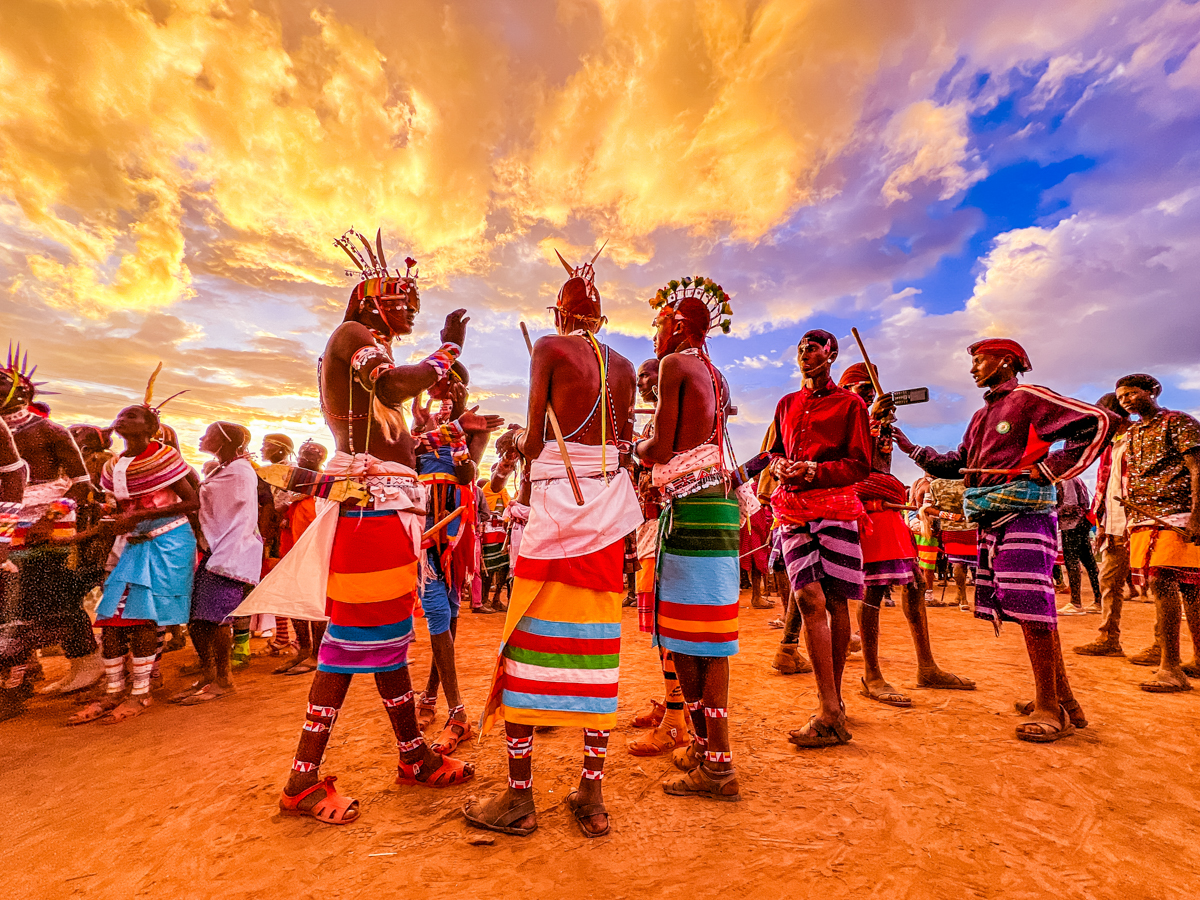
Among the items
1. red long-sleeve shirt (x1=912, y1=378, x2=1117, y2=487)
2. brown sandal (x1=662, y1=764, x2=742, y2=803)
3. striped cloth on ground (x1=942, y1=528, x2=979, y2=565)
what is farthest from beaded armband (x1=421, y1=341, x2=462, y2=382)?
striped cloth on ground (x1=942, y1=528, x2=979, y2=565)

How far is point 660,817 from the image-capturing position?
2.72m

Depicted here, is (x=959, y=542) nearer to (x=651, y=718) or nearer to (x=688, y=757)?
(x=651, y=718)

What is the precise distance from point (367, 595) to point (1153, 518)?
22.2 ft

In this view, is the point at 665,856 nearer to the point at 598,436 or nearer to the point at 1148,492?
the point at 598,436

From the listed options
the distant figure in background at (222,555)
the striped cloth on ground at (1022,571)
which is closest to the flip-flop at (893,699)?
the striped cloth on ground at (1022,571)

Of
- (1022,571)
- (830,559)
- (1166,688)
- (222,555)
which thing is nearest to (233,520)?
(222,555)

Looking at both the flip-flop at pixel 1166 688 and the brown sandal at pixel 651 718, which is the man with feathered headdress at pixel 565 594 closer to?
the brown sandal at pixel 651 718

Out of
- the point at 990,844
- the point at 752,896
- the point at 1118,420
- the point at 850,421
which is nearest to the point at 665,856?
the point at 752,896

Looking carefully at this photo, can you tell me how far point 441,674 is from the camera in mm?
3807

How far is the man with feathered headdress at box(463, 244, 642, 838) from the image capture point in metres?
2.64

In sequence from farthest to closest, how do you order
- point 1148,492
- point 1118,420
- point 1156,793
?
point 1148,492, point 1118,420, point 1156,793

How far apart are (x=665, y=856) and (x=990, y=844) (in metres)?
1.42

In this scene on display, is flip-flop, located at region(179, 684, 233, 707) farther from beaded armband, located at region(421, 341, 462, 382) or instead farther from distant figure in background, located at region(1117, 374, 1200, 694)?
distant figure in background, located at region(1117, 374, 1200, 694)

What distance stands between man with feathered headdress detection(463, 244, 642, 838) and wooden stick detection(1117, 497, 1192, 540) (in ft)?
17.8
